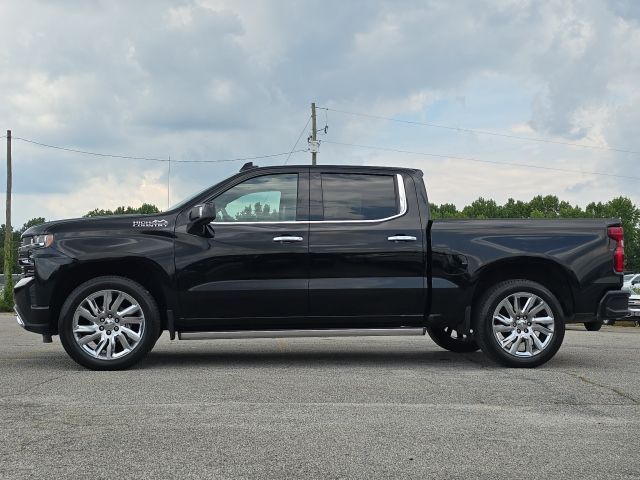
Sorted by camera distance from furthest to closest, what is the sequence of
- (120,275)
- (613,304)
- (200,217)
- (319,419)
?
1. (613,304)
2. (120,275)
3. (200,217)
4. (319,419)

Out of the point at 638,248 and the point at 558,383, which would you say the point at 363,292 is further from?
the point at 638,248

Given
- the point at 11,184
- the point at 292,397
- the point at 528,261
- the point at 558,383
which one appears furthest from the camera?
the point at 11,184

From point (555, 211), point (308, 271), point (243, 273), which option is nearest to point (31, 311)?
point (243, 273)

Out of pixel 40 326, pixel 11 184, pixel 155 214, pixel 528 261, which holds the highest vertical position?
pixel 11 184

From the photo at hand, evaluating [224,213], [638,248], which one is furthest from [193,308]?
[638,248]

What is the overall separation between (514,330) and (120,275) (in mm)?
3747

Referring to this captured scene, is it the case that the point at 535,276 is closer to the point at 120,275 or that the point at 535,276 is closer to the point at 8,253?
the point at 120,275

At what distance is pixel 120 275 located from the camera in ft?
23.8

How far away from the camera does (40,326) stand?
23.2 feet

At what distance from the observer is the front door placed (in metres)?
7.11

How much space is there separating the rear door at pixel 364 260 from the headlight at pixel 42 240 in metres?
2.38

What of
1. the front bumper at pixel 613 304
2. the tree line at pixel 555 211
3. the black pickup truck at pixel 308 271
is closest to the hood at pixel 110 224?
the black pickup truck at pixel 308 271

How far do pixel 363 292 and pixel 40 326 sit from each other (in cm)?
297

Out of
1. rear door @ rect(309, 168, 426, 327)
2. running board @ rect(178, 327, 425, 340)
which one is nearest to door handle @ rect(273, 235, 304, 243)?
rear door @ rect(309, 168, 426, 327)
